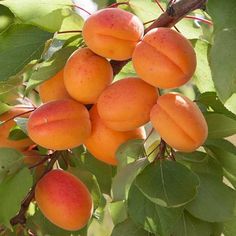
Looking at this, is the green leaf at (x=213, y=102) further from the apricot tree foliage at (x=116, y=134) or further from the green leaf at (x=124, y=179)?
the green leaf at (x=124, y=179)

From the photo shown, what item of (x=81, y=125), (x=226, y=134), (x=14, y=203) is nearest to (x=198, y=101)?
(x=226, y=134)

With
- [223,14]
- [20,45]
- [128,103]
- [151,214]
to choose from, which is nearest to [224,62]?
[223,14]

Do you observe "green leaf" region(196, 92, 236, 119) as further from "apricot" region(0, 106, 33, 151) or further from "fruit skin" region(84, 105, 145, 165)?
"apricot" region(0, 106, 33, 151)

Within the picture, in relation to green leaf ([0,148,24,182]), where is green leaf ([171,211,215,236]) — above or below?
below

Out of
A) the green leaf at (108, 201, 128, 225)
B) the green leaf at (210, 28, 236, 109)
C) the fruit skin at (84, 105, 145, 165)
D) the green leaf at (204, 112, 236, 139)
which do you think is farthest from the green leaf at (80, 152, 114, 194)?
the green leaf at (210, 28, 236, 109)

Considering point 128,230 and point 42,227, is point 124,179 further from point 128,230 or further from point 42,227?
point 42,227

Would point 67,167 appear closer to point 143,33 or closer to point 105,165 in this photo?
point 105,165


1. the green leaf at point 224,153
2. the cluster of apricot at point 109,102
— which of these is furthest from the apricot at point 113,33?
the green leaf at point 224,153
